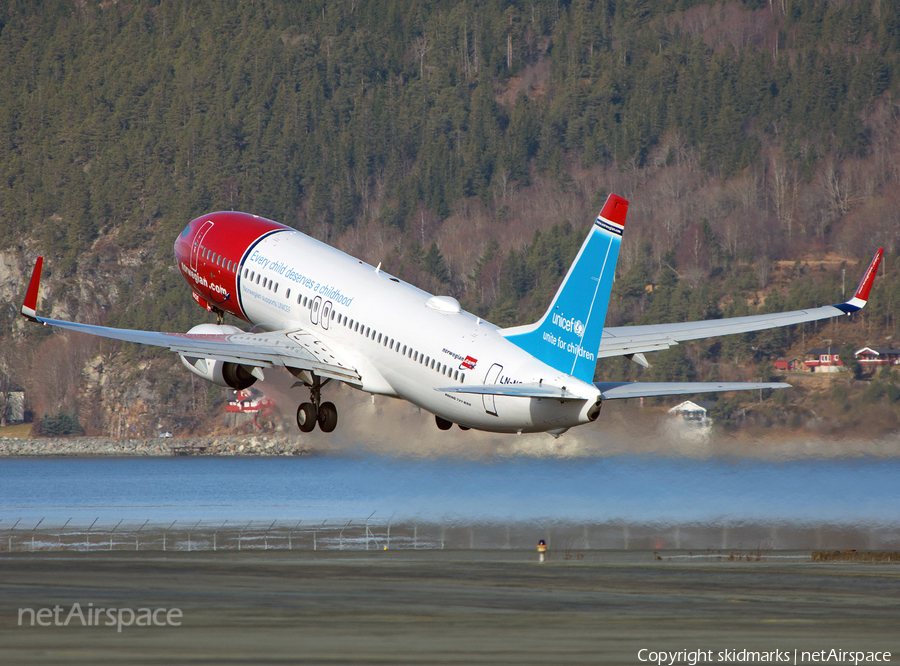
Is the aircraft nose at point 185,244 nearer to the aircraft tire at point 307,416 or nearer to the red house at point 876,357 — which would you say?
the aircraft tire at point 307,416

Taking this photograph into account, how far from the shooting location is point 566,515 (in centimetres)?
7131

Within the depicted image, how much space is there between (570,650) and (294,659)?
599 centimetres

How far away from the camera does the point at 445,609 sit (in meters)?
37.5

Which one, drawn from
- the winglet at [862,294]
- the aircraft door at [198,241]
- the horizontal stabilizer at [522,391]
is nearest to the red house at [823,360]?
the winglet at [862,294]

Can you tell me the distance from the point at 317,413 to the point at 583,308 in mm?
12191

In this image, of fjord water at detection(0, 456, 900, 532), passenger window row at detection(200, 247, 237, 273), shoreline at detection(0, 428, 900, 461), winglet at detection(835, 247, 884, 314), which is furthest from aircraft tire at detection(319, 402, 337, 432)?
winglet at detection(835, 247, 884, 314)

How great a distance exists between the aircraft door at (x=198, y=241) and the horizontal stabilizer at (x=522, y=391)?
59.4ft

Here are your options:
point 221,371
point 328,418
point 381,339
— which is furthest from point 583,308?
point 221,371

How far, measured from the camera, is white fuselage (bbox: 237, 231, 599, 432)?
132 feet

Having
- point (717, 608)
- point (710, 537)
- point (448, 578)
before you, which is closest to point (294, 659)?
point (717, 608)

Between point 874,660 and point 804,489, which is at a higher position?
point 804,489

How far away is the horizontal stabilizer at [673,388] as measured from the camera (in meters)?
37.2

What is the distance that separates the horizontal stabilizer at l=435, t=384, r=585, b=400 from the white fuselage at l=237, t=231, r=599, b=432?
8.1 inches

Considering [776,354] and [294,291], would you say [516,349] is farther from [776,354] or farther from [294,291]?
[776,354]
